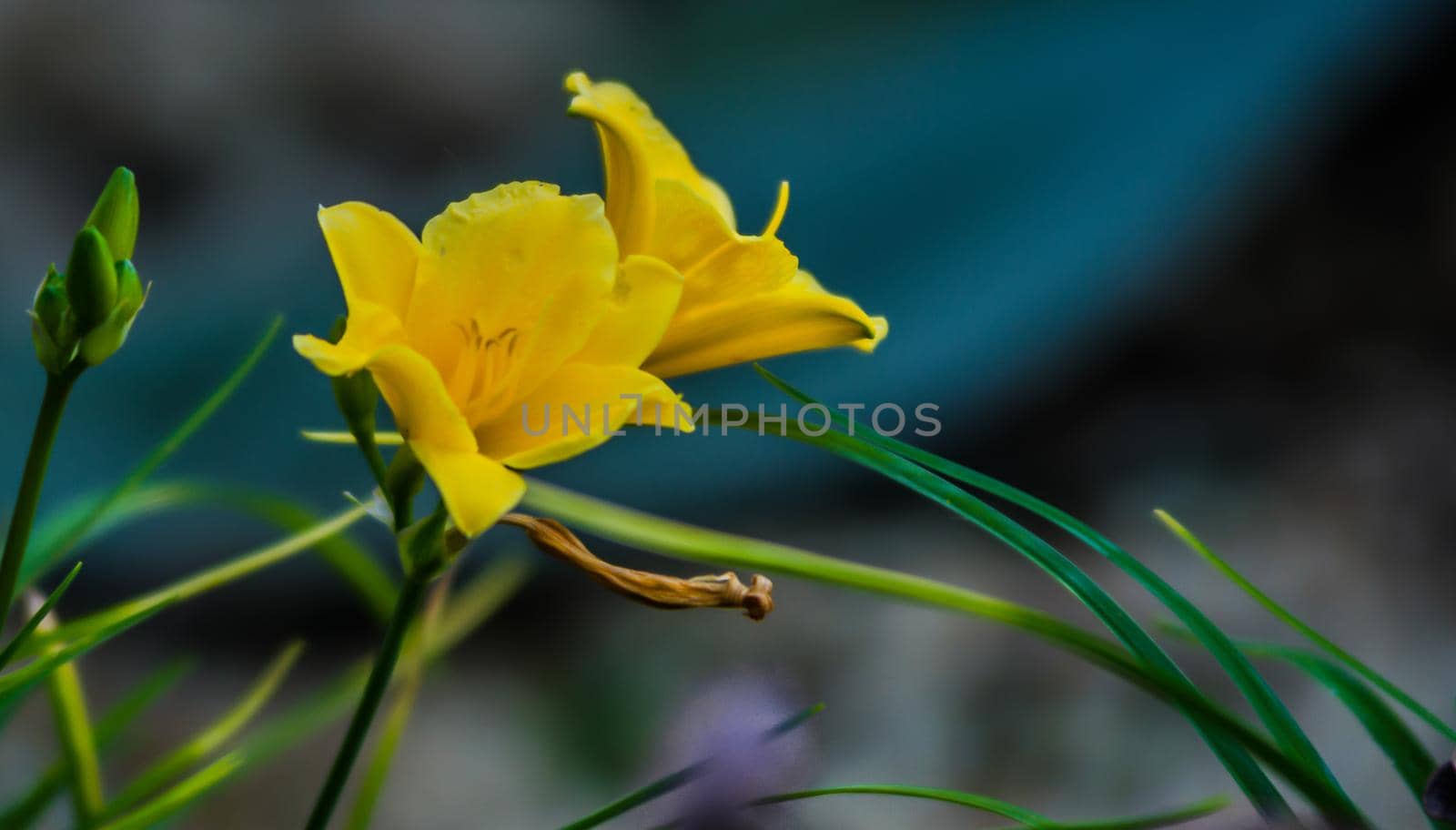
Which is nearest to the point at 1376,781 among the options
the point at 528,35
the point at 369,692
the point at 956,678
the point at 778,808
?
the point at 956,678

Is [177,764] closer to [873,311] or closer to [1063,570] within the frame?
[1063,570]

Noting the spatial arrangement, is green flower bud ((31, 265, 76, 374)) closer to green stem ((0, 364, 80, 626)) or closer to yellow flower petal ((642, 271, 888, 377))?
green stem ((0, 364, 80, 626))

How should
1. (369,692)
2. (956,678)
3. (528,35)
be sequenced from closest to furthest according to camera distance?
(369,692) < (956,678) < (528,35)

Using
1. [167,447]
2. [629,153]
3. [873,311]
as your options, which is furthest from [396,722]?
[873,311]

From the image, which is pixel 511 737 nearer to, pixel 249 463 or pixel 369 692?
pixel 249 463

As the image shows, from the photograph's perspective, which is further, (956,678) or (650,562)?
(650,562)
